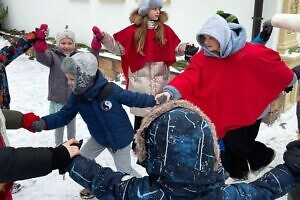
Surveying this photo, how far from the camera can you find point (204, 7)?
5.34m

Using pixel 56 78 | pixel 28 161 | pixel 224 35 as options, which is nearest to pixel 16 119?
pixel 28 161

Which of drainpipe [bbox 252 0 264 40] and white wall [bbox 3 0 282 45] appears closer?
drainpipe [bbox 252 0 264 40]

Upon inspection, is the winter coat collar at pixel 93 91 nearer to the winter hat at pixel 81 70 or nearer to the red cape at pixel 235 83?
the winter hat at pixel 81 70

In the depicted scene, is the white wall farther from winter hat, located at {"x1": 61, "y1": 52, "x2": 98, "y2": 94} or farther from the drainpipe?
winter hat, located at {"x1": 61, "y1": 52, "x2": 98, "y2": 94}

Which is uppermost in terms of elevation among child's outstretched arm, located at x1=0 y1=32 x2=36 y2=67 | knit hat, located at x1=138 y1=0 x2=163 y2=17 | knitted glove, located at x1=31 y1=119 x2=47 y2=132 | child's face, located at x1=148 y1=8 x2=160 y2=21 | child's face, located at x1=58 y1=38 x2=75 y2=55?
knit hat, located at x1=138 y1=0 x2=163 y2=17

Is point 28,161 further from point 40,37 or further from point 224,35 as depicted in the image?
point 40,37

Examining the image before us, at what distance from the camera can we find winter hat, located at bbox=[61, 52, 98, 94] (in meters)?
2.82

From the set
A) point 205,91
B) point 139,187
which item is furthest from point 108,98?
point 139,187

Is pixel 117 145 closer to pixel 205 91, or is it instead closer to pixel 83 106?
pixel 83 106

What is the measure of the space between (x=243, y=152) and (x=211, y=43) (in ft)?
3.79

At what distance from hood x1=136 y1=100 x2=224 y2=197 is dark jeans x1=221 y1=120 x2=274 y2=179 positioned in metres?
2.02

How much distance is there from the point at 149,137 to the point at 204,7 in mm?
4123

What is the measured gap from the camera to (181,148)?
4.74 feet

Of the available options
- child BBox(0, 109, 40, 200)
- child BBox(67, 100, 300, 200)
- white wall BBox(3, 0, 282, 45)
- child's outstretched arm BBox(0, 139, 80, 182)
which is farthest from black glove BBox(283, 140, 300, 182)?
white wall BBox(3, 0, 282, 45)
